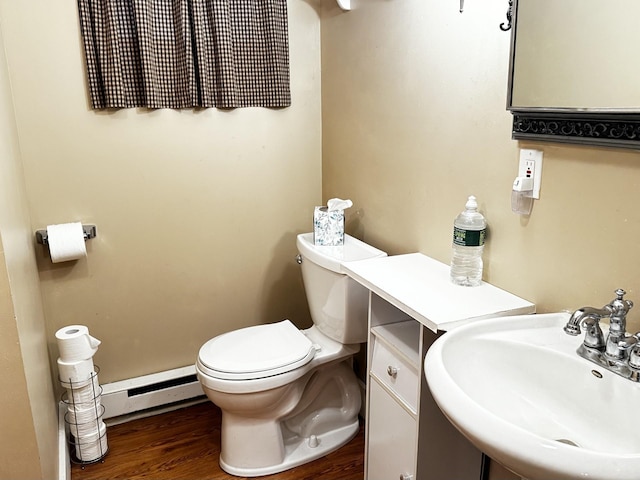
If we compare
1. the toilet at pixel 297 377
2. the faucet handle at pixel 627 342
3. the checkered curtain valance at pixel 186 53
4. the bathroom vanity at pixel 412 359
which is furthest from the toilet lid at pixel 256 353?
the faucet handle at pixel 627 342

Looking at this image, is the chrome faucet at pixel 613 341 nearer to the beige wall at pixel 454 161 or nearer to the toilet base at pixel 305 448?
the beige wall at pixel 454 161

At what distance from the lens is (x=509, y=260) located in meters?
1.45

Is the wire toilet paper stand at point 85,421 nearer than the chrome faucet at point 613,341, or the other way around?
the chrome faucet at point 613,341

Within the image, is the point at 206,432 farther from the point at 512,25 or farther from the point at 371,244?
the point at 512,25

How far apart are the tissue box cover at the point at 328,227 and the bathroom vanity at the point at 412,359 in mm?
344

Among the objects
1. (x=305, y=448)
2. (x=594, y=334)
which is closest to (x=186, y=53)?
(x=305, y=448)

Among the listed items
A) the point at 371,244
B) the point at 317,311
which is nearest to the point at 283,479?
the point at 317,311

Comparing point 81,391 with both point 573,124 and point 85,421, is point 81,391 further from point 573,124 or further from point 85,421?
point 573,124

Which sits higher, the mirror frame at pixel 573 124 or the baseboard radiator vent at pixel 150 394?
the mirror frame at pixel 573 124

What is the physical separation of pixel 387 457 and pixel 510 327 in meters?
0.65

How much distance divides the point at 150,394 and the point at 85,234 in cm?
76

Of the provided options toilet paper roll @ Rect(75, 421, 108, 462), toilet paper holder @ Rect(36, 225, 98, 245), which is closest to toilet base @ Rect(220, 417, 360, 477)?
toilet paper roll @ Rect(75, 421, 108, 462)

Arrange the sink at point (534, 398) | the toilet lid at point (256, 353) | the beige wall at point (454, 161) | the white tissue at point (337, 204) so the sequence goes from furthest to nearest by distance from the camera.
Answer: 1. the white tissue at point (337, 204)
2. the toilet lid at point (256, 353)
3. the beige wall at point (454, 161)
4. the sink at point (534, 398)

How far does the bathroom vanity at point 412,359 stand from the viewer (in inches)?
53.3
